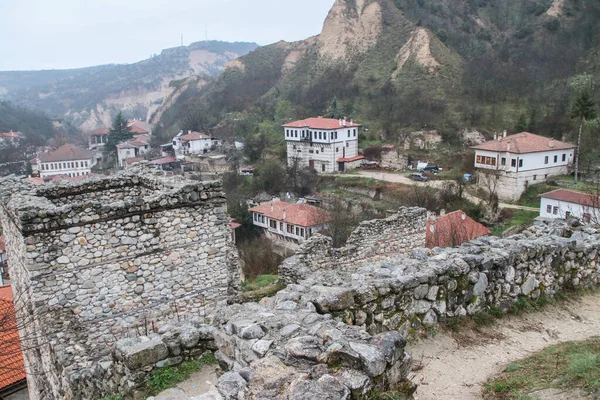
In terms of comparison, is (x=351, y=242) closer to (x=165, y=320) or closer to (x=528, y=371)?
(x=165, y=320)

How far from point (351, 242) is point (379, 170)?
44.3 m

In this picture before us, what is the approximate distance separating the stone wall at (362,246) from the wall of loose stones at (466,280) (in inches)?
161

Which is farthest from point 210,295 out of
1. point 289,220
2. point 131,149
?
point 131,149

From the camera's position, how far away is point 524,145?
43.2 m

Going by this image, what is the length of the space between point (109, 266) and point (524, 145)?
42767 mm

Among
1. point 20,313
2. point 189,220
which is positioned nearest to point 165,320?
point 189,220

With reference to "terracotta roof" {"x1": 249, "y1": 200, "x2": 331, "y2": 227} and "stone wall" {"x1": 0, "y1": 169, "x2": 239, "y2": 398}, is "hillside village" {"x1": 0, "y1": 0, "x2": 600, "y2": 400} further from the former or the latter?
"terracotta roof" {"x1": 249, "y1": 200, "x2": 331, "y2": 227}

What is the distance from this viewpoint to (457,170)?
4850 cm

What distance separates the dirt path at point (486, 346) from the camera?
5062 mm

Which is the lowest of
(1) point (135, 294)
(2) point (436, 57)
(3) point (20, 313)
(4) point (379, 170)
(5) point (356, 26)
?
(4) point (379, 170)

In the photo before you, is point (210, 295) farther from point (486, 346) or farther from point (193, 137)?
point (193, 137)

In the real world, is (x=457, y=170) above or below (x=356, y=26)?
below

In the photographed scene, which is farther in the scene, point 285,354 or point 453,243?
point 453,243

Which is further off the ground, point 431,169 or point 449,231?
point 449,231
